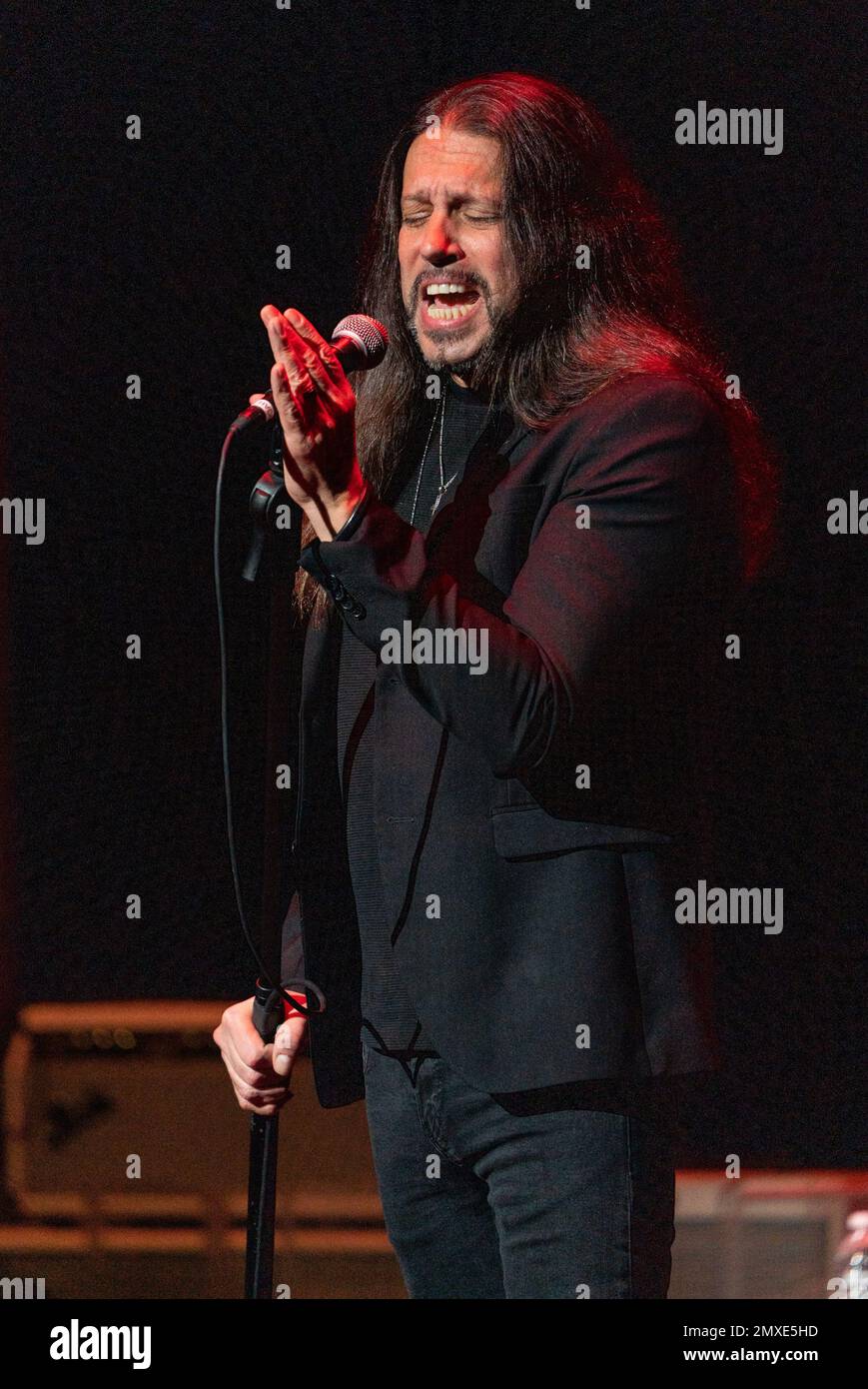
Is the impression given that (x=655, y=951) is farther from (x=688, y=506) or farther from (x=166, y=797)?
(x=166, y=797)

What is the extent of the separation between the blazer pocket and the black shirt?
0.52 feet

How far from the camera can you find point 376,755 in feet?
4.96

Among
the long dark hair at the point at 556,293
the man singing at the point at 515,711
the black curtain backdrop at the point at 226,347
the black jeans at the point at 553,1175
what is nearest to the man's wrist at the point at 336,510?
the man singing at the point at 515,711

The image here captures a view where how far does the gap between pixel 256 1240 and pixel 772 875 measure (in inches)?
31.7

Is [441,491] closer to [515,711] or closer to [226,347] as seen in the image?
[515,711]

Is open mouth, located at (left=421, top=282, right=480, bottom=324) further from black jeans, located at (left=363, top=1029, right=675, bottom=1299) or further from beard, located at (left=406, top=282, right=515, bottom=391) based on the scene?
black jeans, located at (left=363, top=1029, right=675, bottom=1299)

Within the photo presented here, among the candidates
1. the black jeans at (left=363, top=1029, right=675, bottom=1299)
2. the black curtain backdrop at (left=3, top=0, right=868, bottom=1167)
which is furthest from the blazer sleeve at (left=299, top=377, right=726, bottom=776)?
the black curtain backdrop at (left=3, top=0, right=868, bottom=1167)

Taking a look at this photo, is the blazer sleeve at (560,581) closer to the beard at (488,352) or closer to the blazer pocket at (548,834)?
the blazer pocket at (548,834)

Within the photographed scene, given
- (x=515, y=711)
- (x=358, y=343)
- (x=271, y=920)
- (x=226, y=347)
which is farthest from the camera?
(x=226, y=347)

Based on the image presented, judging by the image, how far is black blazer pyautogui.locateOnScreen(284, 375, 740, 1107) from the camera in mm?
1354

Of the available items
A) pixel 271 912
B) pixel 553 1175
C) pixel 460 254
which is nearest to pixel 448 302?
pixel 460 254

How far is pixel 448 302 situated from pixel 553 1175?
2.94 feet
